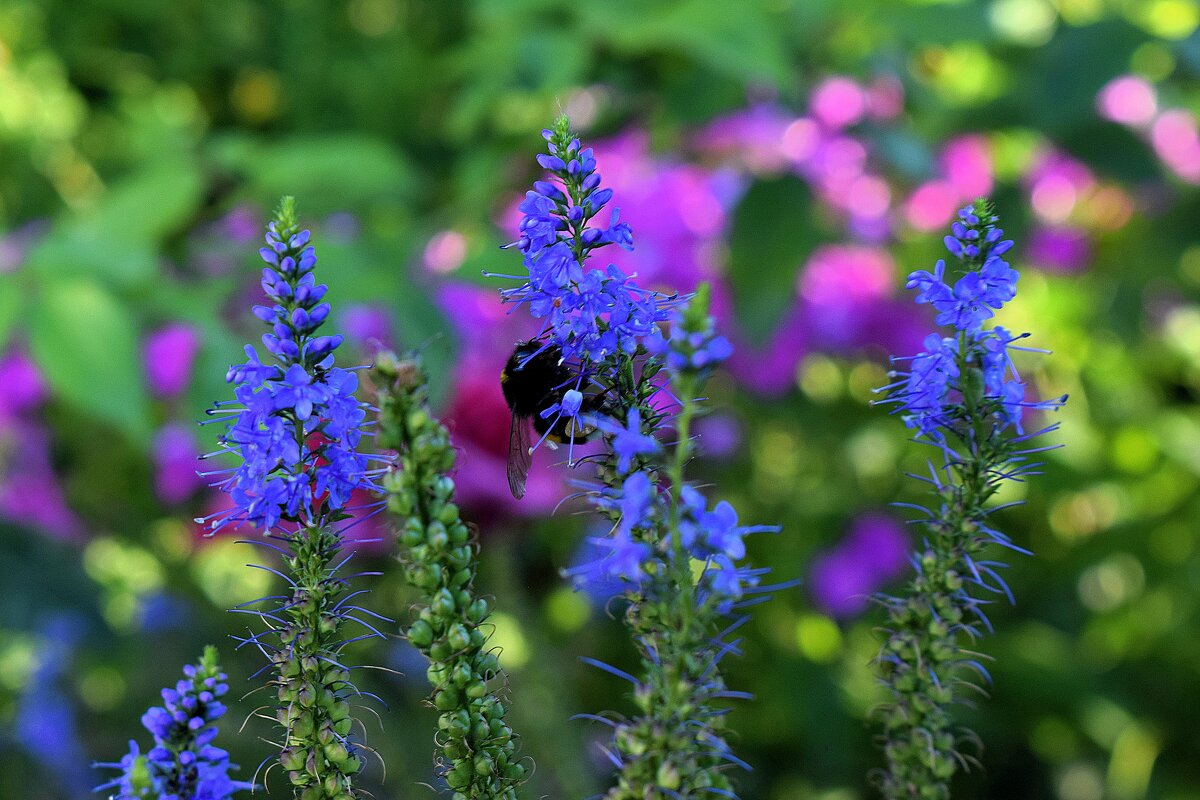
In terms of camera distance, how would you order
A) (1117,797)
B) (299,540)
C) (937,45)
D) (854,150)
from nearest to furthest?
1. (299,540)
2. (937,45)
3. (1117,797)
4. (854,150)

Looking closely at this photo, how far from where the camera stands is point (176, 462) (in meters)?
1.89

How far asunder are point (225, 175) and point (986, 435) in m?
1.61

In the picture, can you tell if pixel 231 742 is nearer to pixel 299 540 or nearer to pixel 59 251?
pixel 59 251

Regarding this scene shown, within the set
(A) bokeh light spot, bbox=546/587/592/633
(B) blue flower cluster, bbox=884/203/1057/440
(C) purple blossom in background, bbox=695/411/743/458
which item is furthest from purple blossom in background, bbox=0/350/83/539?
(B) blue flower cluster, bbox=884/203/1057/440

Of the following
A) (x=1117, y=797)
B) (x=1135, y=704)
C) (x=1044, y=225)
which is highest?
(x=1044, y=225)

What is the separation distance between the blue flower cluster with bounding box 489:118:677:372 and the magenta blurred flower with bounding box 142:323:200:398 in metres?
1.31

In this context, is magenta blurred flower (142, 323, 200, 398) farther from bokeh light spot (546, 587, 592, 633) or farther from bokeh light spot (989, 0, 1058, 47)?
bokeh light spot (989, 0, 1058, 47)

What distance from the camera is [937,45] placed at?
A: 5.03 ft

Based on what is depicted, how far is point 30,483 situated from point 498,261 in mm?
1185

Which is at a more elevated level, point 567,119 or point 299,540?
point 567,119

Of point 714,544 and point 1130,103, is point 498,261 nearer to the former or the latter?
point 714,544

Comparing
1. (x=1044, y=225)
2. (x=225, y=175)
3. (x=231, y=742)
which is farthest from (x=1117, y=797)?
(x=225, y=175)

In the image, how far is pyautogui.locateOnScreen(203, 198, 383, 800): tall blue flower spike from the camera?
55cm

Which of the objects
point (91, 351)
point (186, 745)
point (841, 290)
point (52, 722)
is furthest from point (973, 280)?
point (52, 722)
